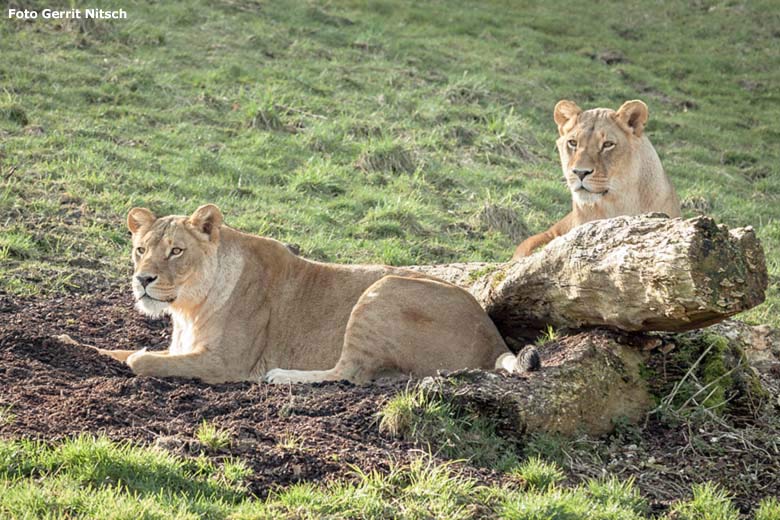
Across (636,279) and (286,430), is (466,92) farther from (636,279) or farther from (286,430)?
(286,430)

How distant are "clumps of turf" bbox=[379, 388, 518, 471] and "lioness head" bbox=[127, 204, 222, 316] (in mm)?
2217

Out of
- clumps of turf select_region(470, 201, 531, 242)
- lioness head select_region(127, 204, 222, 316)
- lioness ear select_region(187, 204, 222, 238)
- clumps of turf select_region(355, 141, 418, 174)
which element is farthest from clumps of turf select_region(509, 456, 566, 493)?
clumps of turf select_region(355, 141, 418, 174)

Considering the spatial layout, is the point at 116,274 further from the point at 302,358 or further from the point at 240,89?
the point at 240,89

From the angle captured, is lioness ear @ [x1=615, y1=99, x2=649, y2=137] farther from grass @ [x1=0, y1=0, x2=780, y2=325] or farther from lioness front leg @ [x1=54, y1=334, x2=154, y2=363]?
lioness front leg @ [x1=54, y1=334, x2=154, y2=363]

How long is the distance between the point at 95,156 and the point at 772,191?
9.24 metres

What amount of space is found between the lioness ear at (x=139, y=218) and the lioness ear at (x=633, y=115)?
3.86 m

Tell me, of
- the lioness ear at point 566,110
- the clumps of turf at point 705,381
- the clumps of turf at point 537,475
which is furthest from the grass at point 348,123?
the clumps of turf at point 537,475

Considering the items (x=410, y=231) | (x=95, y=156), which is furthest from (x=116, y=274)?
(x=410, y=231)

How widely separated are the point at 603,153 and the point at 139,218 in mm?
3722

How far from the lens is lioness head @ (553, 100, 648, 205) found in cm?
895

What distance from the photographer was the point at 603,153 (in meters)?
9.02

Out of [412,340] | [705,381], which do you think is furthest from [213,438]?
[705,381]

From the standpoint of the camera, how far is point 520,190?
1359 cm

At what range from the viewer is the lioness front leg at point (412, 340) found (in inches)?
290
